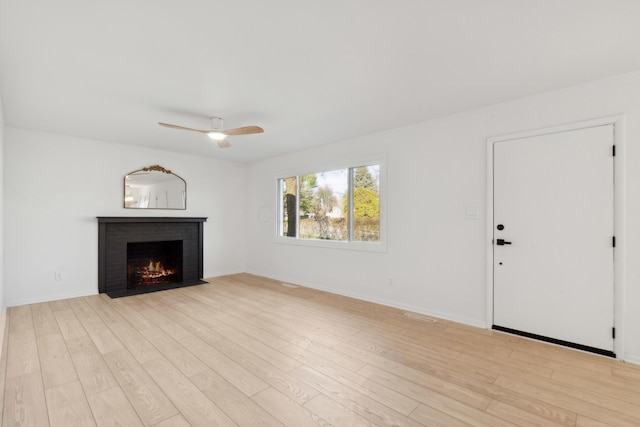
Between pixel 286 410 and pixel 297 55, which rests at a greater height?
pixel 297 55

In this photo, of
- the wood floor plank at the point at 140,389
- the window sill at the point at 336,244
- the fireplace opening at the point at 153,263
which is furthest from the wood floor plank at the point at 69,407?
the window sill at the point at 336,244

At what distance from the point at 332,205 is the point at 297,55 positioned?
3.00 m

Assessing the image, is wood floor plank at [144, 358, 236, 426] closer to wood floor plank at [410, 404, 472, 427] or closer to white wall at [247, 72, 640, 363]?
wood floor plank at [410, 404, 472, 427]

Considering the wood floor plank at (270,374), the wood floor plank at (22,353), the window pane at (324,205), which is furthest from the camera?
the window pane at (324,205)

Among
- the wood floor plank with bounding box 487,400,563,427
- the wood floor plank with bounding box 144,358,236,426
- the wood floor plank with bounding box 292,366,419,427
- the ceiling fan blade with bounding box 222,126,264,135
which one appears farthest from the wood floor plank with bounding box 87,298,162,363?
the wood floor plank with bounding box 487,400,563,427

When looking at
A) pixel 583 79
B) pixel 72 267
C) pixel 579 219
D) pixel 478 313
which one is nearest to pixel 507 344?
pixel 478 313

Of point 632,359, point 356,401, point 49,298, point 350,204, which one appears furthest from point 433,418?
point 49,298

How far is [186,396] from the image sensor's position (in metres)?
2.03

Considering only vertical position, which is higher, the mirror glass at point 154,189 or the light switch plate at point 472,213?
A: the mirror glass at point 154,189

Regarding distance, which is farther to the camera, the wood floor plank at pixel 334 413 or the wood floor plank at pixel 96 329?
the wood floor plank at pixel 96 329

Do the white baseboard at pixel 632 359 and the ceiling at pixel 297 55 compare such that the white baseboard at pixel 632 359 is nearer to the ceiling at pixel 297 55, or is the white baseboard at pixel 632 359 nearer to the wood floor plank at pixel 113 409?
the ceiling at pixel 297 55

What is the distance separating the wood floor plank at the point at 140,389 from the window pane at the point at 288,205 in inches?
139

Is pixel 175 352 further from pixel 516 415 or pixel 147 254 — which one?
pixel 147 254

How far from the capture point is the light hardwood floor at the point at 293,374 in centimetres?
185
